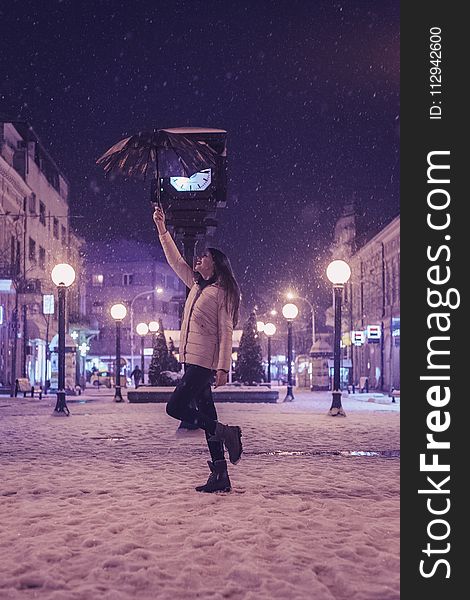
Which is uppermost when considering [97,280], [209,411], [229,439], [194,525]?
[97,280]

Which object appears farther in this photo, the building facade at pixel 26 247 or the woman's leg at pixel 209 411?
the building facade at pixel 26 247

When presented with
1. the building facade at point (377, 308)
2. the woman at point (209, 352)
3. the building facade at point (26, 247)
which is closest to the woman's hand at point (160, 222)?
the woman at point (209, 352)

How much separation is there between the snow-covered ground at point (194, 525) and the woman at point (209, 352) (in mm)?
410

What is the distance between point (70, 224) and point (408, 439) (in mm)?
61372

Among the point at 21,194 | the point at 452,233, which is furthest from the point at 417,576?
the point at 21,194

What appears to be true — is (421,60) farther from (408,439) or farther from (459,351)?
(408,439)

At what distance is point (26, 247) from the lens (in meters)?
44.5

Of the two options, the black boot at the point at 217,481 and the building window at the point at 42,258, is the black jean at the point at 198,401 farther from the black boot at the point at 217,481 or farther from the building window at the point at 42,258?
the building window at the point at 42,258

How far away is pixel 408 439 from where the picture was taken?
350 centimetres

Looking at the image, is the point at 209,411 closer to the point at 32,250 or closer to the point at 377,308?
the point at 32,250

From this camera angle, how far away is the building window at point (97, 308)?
3356 inches

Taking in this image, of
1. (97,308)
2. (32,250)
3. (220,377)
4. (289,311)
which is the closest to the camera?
(220,377)

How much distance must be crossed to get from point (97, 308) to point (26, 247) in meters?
41.5

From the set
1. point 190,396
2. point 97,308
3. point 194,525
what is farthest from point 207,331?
point 97,308
